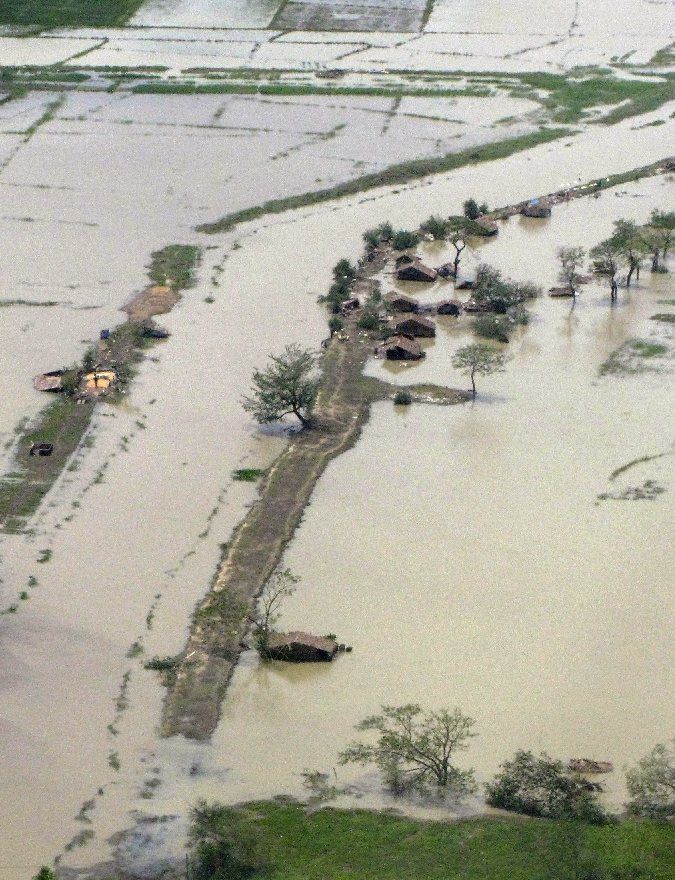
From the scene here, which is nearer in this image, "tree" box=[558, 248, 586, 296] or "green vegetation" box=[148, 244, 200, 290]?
"tree" box=[558, 248, 586, 296]

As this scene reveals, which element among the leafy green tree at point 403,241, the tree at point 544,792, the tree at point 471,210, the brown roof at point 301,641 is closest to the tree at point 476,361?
the leafy green tree at point 403,241

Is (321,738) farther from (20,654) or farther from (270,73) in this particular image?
(270,73)

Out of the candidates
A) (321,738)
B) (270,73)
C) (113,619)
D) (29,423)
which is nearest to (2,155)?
(270,73)

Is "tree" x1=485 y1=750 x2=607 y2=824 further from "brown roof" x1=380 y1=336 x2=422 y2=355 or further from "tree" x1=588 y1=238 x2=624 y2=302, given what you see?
"tree" x1=588 y1=238 x2=624 y2=302

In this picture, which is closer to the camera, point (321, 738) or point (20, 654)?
point (321, 738)

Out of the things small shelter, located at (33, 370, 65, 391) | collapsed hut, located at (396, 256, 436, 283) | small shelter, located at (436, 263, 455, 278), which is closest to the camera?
small shelter, located at (33, 370, 65, 391)

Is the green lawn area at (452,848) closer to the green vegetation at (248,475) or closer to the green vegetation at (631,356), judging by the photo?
the green vegetation at (248,475)

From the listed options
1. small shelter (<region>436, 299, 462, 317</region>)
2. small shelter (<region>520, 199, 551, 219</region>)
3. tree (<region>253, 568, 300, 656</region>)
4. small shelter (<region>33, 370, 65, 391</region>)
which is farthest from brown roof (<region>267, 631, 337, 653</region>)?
small shelter (<region>520, 199, 551, 219</region>)
